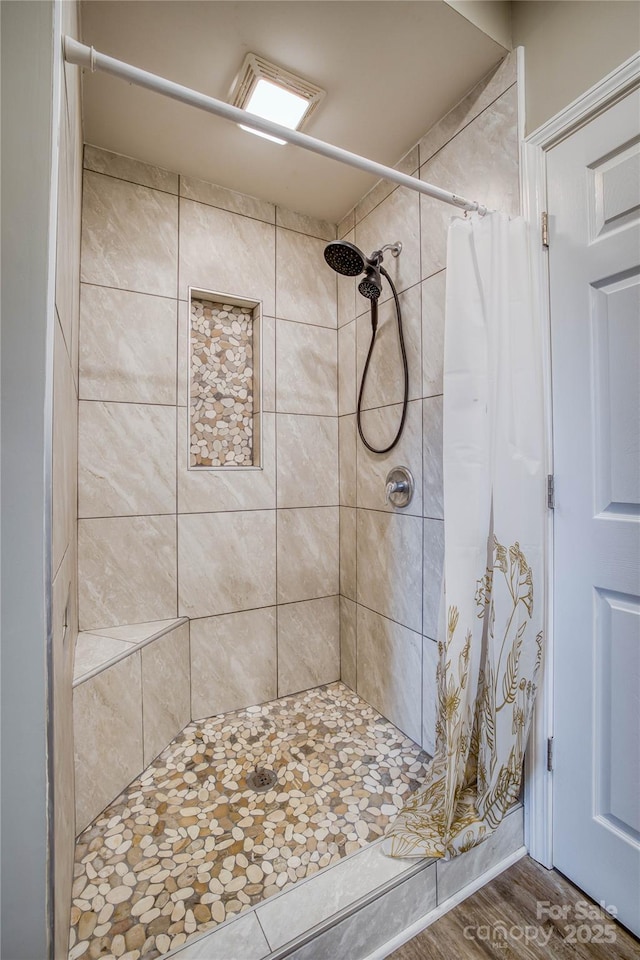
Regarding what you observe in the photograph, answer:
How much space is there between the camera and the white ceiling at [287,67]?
117 centimetres

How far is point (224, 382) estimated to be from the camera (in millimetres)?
1910

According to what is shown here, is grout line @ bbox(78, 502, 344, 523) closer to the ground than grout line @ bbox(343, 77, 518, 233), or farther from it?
closer to the ground

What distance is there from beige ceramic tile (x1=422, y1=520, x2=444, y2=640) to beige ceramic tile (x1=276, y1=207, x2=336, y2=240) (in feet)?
4.96

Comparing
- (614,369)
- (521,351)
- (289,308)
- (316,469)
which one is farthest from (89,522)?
(614,369)

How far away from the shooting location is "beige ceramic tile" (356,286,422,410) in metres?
1.62

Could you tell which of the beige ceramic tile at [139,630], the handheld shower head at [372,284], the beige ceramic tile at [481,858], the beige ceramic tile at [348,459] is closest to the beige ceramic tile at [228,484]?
the beige ceramic tile at [348,459]

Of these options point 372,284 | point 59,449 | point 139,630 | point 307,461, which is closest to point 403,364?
point 372,284

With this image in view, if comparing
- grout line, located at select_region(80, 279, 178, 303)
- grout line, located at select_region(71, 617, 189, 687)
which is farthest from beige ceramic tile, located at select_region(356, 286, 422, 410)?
grout line, located at select_region(71, 617, 189, 687)

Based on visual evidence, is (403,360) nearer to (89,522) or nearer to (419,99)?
(419,99)

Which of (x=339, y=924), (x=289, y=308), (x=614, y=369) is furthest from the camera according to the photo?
(x=289, y=308)

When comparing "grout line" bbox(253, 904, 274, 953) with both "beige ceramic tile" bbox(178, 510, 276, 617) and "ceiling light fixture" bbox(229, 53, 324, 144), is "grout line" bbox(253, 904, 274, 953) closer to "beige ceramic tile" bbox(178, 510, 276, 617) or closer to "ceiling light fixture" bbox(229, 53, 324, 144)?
"beige ceramic tile" bbox(178, 510, 276, 617)

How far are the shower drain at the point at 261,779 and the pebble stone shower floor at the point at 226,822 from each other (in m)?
0.02

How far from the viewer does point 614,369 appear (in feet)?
3.42

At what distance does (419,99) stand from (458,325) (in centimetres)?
→ 93
